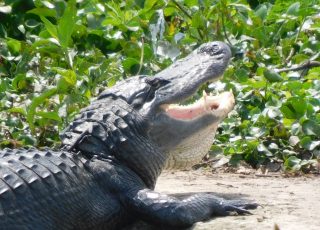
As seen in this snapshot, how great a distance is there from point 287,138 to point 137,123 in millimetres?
1739

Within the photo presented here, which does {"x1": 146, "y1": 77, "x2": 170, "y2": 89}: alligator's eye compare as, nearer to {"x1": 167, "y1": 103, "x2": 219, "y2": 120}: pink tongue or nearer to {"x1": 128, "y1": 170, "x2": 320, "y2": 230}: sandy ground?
{"x1": 167, "y1": 103, "x2": 219, "y2": 120}: pink tongue

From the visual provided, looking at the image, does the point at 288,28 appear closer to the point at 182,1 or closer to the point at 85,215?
the point at 182,1

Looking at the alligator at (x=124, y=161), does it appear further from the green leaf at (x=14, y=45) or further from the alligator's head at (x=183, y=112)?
the green leaf at (x=14, y=45)

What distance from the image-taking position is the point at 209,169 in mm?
5527

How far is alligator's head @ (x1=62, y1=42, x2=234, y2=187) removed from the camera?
4.13m

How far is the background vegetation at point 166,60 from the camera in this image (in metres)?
5.61

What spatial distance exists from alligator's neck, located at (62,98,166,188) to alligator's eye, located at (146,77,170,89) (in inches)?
7.8

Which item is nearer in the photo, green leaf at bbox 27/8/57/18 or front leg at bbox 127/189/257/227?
front leg at bbox 127/189/257/227

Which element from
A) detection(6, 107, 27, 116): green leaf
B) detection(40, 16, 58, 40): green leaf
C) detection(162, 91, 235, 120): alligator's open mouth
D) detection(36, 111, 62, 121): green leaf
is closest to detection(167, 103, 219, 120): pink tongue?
detection(162, 91, 235, 120): alligator's open mouth

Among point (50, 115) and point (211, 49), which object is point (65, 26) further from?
point (211, 49)

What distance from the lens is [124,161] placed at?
162 inches

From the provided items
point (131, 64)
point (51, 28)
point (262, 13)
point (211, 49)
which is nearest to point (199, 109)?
point (211, 49)

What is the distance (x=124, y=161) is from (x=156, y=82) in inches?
19.3

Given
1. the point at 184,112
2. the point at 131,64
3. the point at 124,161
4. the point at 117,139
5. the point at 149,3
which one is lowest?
→ the point at 124,161
